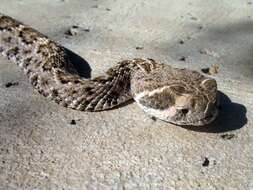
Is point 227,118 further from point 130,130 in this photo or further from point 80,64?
point 80,64

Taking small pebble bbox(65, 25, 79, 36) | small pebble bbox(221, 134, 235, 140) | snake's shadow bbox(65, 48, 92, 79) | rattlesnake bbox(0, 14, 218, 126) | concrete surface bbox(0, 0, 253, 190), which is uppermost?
rattlesnake bbox(0, 14, 218, 126)

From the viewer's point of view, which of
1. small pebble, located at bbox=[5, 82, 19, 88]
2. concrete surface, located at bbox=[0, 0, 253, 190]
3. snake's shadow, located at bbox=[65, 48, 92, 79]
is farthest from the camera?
snake's shadow, located at bbox=[65, 48, 92, 79]

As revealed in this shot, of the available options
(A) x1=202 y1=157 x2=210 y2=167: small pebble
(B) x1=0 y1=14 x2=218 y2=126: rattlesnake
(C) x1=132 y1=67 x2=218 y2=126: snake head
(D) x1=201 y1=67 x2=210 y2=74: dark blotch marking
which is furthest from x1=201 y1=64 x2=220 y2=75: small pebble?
(A) x1=202 y1=157 x2=210 y2=167: small pebble

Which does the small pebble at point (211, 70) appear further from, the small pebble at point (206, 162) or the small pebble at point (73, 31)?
the small pebble at point (73, 31)

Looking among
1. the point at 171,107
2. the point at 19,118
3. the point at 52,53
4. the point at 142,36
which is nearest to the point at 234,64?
the point at 142,36

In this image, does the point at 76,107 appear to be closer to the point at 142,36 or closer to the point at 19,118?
the point at 19,118

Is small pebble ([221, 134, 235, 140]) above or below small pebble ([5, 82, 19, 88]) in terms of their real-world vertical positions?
above

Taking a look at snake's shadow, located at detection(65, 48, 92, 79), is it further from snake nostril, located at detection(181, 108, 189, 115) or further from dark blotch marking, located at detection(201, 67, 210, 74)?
snake nostril, located at detection(181, 108, 189, 115)
